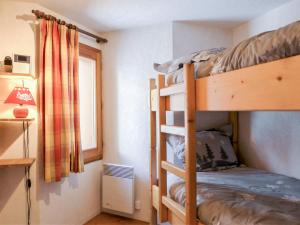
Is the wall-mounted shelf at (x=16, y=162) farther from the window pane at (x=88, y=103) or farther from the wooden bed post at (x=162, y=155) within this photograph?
the wooden bed post at (x=162, y=155)

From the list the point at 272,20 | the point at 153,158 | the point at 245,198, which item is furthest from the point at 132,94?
the point at 245,198

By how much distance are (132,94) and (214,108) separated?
1.70 metres

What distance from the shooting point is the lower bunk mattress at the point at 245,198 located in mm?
1203

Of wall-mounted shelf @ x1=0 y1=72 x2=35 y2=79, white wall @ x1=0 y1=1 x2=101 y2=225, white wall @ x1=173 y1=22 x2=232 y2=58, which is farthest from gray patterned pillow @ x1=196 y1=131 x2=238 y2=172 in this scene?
wall-mounted shelf @ x1=0 y1=72 x2=35 y2=79

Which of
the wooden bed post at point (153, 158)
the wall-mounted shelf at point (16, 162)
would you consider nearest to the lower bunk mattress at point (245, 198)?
the wooden bed post at point (153, 158)

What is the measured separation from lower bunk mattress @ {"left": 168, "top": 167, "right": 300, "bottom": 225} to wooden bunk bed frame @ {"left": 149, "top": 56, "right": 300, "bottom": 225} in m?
0.11

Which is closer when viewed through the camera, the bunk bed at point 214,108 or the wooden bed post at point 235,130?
the bunk bed at point 214,108

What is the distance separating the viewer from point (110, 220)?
281 cm

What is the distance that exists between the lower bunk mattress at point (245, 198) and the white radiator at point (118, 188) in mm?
767

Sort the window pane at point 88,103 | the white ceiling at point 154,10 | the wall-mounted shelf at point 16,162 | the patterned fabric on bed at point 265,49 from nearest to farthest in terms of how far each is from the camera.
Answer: the patterned fabric on bed at point 265,49, the wall-mounted shelf at point 16,162, the white ceiling at point 154,10, the window pane at point 88,103

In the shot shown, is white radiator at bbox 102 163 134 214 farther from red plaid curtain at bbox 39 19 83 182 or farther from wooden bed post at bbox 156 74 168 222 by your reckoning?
wooden bed post at bbox 156 74 168 222

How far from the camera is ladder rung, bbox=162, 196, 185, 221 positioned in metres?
1.57

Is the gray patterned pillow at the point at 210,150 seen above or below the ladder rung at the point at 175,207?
above

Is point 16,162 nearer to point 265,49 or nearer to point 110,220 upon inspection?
point 110,220
